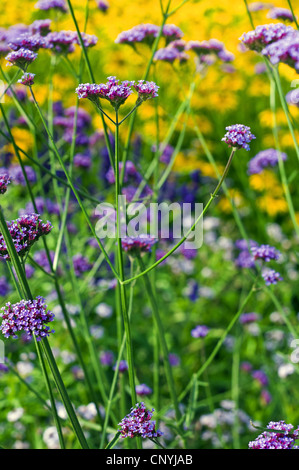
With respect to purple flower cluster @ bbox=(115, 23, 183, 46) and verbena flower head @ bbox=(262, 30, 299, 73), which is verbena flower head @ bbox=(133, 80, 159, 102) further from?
purple flower cluster @ bbox=(115, 23, 183, 46)

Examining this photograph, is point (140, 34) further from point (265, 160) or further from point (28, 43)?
point (265, 160)

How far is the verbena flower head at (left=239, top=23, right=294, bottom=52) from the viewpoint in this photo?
1.21m

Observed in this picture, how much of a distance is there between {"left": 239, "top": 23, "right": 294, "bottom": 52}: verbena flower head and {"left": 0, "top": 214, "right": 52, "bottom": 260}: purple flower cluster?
64 cm

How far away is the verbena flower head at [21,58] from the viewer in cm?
113

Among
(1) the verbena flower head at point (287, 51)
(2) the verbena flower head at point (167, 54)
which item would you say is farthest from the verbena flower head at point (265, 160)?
(1) the verbena flower head at point (287, 51)

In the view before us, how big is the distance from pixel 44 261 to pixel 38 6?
34.0 inches

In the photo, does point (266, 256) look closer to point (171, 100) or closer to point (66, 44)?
point (66, 44)

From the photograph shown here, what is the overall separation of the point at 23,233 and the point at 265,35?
70 cm

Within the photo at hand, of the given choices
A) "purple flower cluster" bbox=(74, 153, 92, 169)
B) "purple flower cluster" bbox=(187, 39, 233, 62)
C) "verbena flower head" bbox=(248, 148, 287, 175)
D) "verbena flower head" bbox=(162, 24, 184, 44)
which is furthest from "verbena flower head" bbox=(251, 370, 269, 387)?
"verbena flower head" bbox=(162, 24, 184, 44)

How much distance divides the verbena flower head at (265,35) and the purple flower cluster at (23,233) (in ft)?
2.10

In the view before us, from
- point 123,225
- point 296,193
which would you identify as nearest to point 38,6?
point 123,225

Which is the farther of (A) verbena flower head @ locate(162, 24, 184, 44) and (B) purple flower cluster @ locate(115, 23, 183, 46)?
(A) verbena flower head @ locate(162, 24, 184, 44)

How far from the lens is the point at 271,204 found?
11.3ft

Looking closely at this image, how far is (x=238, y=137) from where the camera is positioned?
0.98 metres
